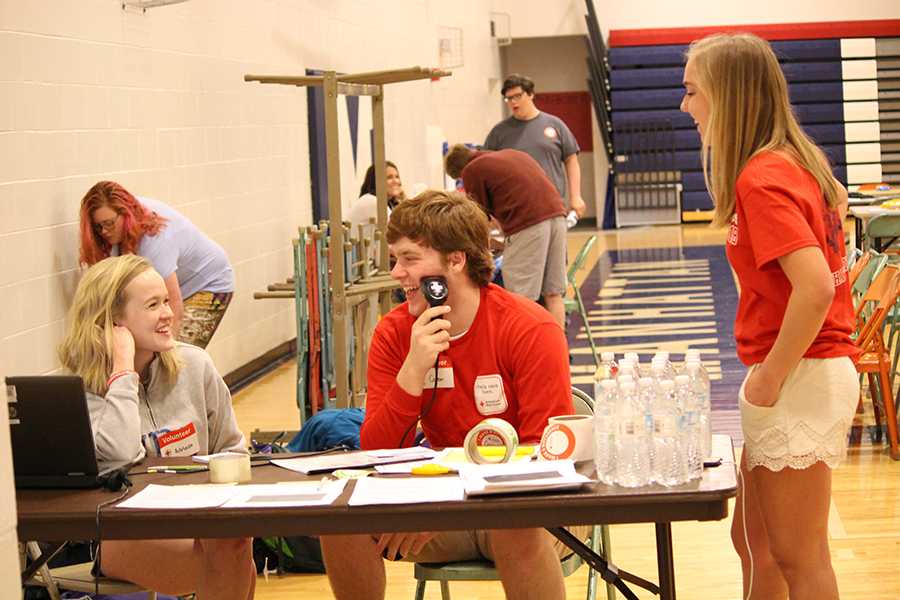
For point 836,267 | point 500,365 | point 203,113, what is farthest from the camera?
point 203,113

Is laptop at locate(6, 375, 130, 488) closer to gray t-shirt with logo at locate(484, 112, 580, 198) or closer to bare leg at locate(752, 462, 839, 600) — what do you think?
bare leg at locate(752, 462, 839, 600)

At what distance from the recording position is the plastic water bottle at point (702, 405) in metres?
2.42

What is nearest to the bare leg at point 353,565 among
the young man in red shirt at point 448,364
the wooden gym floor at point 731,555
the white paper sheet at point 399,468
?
the young man in red shirt at point 448,364

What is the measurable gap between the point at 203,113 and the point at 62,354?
14.5ft

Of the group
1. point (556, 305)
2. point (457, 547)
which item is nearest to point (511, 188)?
point (556, 305)

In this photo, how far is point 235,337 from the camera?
7.74 m

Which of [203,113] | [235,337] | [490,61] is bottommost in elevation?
[235,337]

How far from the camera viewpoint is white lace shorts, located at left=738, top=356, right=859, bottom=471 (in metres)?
2.55

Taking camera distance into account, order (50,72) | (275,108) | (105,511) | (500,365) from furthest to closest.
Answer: (275,108), (50,72), (500,365), (105,511)

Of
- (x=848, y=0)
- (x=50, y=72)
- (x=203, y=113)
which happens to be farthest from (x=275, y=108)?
(x=848, y=0)

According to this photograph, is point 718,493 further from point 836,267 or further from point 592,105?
point 592,105

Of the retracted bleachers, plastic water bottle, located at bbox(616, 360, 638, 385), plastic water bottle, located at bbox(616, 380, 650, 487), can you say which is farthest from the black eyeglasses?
the retracted bleachers

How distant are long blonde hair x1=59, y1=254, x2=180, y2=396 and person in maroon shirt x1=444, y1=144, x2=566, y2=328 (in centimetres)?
400

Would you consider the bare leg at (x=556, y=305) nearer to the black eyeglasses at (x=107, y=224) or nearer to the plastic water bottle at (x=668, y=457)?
the black eyeglasses at (x=107, y=224)
